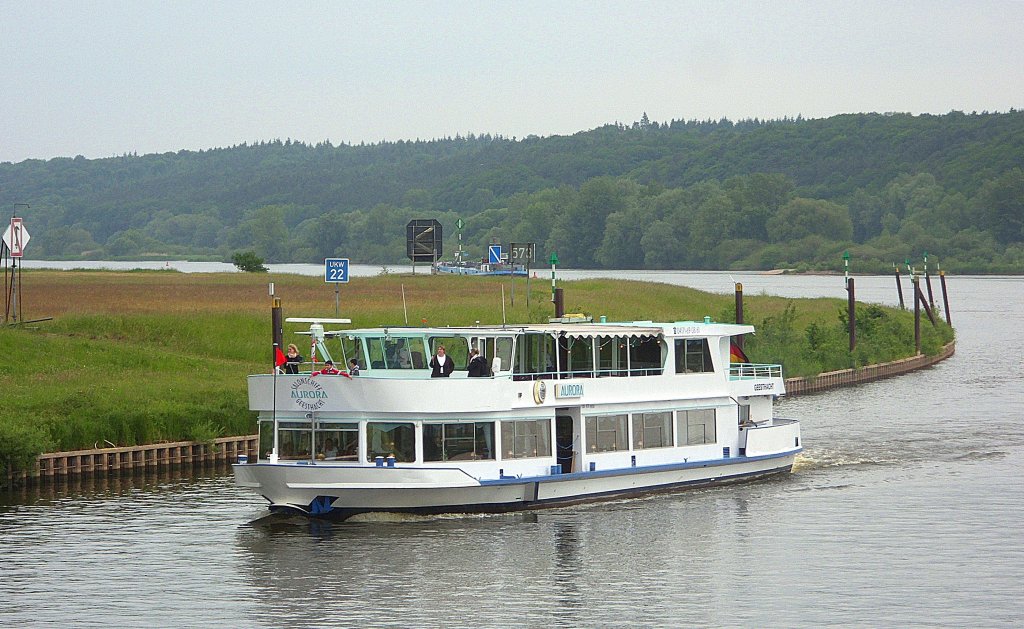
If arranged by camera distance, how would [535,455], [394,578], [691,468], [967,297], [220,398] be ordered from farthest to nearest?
[967,297]
[220,398]
[691,468]
[535,455]
[394,578]

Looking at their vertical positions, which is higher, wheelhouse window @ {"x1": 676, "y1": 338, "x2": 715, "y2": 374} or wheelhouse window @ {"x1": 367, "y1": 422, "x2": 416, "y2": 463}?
wheelhouse window @ {"x1": 676, "y1": 338, "x2": 715, "y2": 374}

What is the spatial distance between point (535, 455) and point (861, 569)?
9192 mm

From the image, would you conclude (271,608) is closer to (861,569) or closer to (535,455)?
(535,455)

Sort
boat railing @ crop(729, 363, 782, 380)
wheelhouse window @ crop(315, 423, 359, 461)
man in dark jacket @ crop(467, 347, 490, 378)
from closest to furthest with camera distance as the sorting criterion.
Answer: wheelhouse window @ crop(315, 423, 359, 461) → man in dark jacket @ crop(467, 347, 490, 378) → boat railing @ crop(729, 363, 782, 380)

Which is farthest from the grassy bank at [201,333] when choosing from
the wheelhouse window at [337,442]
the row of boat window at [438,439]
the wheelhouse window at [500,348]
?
the wheelhouse window at [500,348]

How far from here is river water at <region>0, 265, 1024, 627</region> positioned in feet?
92.8

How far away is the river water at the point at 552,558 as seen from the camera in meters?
28.3

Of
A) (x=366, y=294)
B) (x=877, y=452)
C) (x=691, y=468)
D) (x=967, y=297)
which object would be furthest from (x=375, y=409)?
(x=967, y=297)

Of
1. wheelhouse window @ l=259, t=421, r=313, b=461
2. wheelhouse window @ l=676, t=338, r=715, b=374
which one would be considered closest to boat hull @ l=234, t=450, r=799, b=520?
wheelhouse window @ l=259, t=421, r=313, b=461

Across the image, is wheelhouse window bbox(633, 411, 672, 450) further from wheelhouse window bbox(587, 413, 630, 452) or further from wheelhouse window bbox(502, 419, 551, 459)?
wheelhouse window bbox(502, 419, 551, 459)

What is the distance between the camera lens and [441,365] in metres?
36.0

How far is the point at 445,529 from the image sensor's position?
115 feet

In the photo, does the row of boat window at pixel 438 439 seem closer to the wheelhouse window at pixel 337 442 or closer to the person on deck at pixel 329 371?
the wheelhouse window at pixel 337 442

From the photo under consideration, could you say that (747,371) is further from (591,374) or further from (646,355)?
(591,374)
